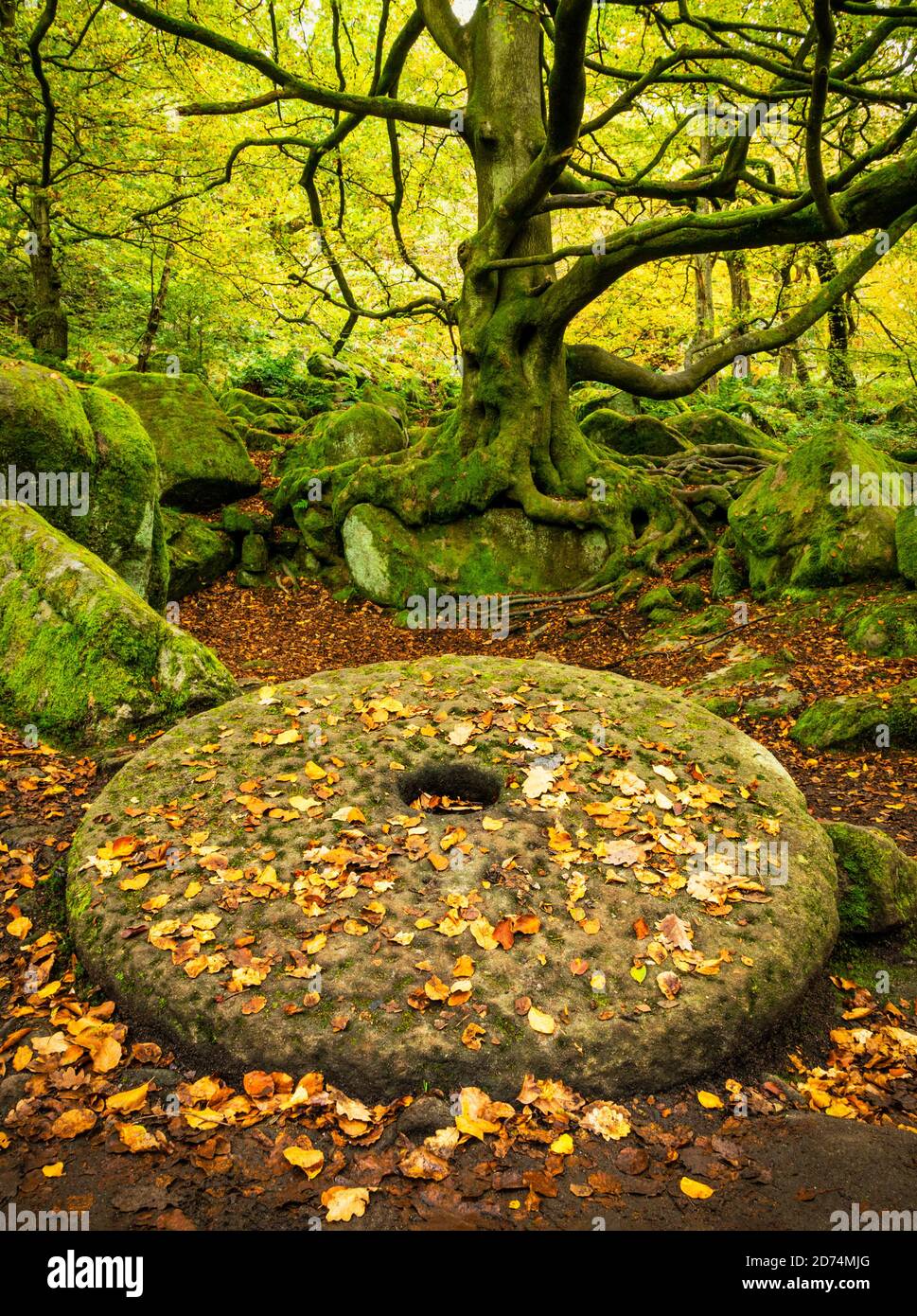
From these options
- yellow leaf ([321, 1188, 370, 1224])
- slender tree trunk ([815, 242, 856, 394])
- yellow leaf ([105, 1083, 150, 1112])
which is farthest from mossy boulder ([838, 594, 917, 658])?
slender tree trunk ([815, 242, 856, 394])

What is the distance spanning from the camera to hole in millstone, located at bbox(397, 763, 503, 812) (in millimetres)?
3777

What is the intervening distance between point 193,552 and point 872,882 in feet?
33.0

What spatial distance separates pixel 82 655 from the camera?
15.3ft

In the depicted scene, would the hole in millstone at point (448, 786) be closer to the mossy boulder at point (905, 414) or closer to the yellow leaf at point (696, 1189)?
the yellow leaf at point (696, 1189)

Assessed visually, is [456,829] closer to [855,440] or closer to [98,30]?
[855,440]

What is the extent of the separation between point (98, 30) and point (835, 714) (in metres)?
13.3

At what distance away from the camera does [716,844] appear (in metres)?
3.43

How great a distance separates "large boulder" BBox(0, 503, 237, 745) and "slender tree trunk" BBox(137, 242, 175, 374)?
37.3 feet

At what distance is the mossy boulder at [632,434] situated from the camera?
44.5ft

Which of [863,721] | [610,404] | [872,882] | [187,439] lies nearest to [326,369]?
[610,404]

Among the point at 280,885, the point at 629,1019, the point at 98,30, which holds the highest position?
the point at 98,30

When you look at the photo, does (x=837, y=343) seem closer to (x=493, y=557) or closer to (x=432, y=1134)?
(x=493, y=557)

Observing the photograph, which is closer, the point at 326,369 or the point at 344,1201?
the point at 344,1201
